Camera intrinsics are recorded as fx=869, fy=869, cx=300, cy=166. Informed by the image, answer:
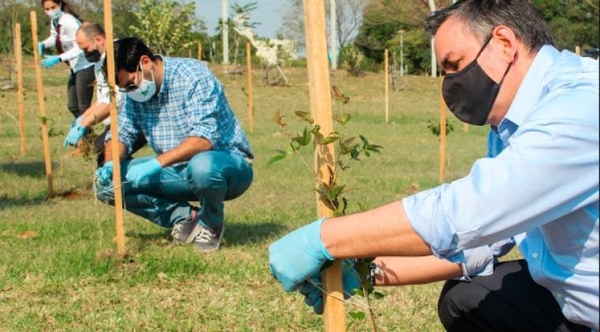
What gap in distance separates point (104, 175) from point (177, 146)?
46 centimetres

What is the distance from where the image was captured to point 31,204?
6.81 metres

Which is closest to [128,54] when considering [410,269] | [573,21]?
[410,269]

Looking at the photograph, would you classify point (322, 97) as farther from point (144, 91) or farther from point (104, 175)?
point (104, 175)

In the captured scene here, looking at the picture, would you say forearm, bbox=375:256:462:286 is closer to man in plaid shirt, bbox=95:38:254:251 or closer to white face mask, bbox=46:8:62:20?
man in plaid shirt, bbox=95:38:254:251

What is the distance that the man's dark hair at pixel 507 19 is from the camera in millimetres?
2195

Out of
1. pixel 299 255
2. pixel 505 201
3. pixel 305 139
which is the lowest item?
pixel 299 255

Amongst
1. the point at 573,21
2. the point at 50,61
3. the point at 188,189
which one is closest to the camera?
the point at 188,189

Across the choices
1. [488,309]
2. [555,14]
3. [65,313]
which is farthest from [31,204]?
[555,14]

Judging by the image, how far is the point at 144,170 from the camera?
4.82m

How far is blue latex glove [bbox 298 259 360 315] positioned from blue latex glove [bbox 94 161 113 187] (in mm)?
2760

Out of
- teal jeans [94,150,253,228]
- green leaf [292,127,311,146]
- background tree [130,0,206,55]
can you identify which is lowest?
teal jeans [94,150,253,228]

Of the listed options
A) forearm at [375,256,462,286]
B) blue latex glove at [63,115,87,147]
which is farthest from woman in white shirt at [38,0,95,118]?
forearm at [375,256,462,286]

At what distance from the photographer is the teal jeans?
15.8 feet

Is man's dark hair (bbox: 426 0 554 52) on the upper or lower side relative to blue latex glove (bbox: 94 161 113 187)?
upper
